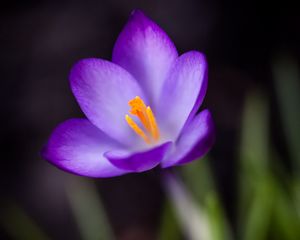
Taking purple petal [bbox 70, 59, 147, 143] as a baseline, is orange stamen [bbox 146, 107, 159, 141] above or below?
below

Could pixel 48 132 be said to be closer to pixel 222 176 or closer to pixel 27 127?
pixel 27 127

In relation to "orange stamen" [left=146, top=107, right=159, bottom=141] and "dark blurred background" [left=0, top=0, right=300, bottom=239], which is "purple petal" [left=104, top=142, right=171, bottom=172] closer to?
"orange stamen" [left=146, top=107, right=159, bottom=141]

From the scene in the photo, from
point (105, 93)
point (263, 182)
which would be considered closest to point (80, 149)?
point (105, 93)

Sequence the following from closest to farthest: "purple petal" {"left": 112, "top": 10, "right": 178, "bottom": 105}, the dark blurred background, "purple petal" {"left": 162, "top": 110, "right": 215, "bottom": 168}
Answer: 1. "purple petal" {"left": 162, "top": 110, "right": 215, "bottom": 168}
2. "purple petal" {"left": 112, "top": 10, "right": 178, "bottom": 105}
3. the dark blurred background

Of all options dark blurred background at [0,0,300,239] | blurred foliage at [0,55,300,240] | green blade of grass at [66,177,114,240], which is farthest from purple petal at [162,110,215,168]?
dark blurred background at [0,0,300,239]


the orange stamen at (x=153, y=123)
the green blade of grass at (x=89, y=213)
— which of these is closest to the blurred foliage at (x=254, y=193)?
the green blade of grass at (x=89, y=213)

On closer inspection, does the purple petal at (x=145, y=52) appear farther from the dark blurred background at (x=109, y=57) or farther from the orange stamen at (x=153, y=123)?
the dark blurred background at (x=109, y=57)

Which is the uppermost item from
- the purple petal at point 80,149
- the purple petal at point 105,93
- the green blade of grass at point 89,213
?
the purple petal at point 105,93
